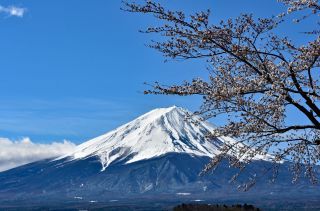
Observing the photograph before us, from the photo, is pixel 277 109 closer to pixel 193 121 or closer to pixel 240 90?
pixel 240 90

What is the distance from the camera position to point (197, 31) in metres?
14.3

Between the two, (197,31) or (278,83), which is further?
(197,31)

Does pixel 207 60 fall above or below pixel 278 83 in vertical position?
above

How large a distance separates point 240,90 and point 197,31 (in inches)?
74.2

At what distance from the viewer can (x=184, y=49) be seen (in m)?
14.8

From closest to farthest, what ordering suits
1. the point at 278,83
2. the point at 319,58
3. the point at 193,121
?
the point at 278,83 → the point at 319,58 → the point at 193,121

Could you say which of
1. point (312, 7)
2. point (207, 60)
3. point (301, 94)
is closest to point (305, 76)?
point (301, 94)

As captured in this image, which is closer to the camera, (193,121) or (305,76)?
(305,76)

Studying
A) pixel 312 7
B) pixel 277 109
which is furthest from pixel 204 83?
pixel 312 7

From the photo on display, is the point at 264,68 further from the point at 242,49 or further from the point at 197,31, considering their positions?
the point at 197,31

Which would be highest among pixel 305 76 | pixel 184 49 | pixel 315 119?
pixel 184 49

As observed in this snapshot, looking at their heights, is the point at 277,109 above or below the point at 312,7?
below

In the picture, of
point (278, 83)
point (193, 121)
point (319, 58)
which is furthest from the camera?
point (193, 121)

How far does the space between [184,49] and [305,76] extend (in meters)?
3.19
